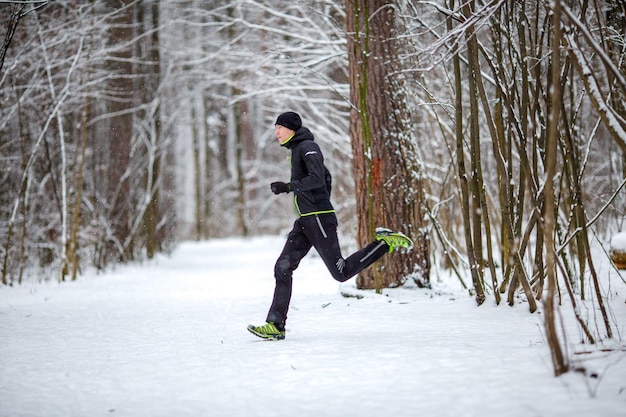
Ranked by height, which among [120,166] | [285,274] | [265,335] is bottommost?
[265,335]

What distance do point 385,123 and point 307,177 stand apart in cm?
202

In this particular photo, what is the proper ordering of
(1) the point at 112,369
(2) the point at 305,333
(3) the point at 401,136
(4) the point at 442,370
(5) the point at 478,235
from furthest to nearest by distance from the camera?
(3) the point at 401,136 < (5) the point at 478,235 < (2) the point at 305,333 < (1) the point at 112,369 < (4) the point at 442,370

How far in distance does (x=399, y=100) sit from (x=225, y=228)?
21256 mm

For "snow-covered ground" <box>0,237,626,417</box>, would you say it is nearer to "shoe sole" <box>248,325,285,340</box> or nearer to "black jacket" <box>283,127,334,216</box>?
"shoe sole" <box>248,325,285,340</box>

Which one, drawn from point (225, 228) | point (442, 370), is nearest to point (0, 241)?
point (442, 370)

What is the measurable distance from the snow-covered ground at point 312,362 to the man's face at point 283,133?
1393 millimetres

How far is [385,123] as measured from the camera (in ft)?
17.8

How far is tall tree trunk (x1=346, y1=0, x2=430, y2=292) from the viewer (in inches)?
212

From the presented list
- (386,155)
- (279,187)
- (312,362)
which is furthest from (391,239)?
(386,155)

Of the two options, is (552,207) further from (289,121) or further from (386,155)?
(386,155)

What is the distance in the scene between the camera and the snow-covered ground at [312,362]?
2.27 m

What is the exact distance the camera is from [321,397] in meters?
2.40

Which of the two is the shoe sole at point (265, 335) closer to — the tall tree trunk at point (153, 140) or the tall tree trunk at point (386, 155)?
the tall tree trunk at point (386, 155)

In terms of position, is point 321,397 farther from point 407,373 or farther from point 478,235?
point 478,235
